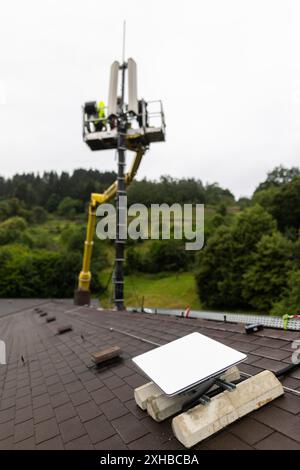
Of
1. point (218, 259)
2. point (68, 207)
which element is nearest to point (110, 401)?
point (218, 259)

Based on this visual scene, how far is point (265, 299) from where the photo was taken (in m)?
27.9

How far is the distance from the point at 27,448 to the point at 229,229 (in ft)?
111

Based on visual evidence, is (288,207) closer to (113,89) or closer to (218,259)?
(218,259)

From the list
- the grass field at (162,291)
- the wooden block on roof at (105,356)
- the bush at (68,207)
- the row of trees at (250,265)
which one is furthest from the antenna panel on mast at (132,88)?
the bush at (68,207)

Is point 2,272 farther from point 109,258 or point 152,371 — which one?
point 152,371

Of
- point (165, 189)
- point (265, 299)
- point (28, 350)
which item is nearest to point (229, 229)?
point (265, 299)

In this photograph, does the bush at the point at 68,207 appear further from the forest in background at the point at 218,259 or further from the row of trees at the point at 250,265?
the row of trees at the point at 250,265

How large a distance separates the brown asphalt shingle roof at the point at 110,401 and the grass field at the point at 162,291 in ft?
87.5

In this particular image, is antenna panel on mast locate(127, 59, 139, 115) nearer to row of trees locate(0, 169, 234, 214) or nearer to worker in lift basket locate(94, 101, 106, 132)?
worker in lift basket locate(94, 101, 106, 132)

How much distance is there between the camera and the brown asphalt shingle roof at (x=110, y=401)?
2.45 m

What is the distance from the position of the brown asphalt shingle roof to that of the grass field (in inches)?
1050

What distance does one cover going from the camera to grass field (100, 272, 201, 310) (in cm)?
3572

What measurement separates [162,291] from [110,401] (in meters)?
37.3

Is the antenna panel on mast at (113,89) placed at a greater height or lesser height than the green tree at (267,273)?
greater
